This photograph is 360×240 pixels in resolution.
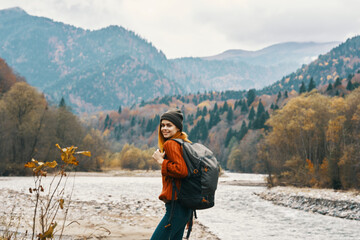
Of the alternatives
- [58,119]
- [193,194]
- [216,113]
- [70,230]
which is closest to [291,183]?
[70,230]

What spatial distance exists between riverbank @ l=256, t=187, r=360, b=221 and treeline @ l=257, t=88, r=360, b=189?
2271 millimetres

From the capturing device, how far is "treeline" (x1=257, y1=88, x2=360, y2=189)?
89.2ft

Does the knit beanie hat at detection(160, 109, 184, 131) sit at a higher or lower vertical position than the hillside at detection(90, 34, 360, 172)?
lower

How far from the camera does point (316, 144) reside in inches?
1223

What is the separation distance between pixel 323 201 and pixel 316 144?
9.38 metres

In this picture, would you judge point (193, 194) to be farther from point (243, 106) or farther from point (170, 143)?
point (243, 106)

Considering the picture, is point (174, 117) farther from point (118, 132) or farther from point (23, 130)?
point (118, 132)

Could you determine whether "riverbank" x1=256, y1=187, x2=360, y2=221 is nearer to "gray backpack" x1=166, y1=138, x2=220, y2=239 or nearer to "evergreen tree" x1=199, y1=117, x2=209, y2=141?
"gray backpack" x1=166, y1=138, x2=220, y2=239

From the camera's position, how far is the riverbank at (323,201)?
19.9 m

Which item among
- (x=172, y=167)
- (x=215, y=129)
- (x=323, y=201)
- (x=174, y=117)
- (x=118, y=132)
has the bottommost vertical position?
(x=323, y=201)

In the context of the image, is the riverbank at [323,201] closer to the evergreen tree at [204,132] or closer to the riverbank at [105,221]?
the riverbank at [105,221]

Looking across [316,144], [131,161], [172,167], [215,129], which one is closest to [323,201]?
[316,144]

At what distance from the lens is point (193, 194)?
3.73 metres

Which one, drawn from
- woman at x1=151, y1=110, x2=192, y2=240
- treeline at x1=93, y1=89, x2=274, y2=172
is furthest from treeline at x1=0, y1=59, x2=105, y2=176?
woman at x1=151, y1=110, x2=192, y2=240
